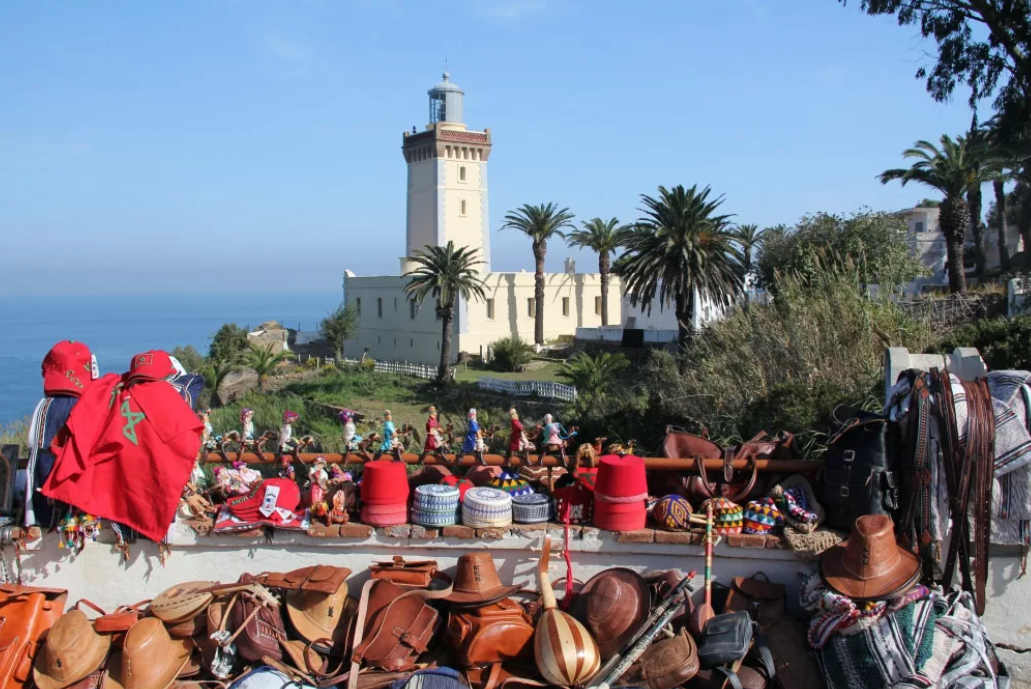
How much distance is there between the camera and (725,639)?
14.3ft

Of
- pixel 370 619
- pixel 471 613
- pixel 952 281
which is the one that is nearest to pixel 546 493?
pixel 471 613

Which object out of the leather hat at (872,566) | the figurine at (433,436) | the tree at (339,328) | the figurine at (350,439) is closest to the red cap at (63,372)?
the figurine at (350,439)

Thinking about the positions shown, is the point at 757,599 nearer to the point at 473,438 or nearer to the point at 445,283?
the point at 473,438

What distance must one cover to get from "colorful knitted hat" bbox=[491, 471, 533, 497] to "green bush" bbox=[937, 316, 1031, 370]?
668 centimetres

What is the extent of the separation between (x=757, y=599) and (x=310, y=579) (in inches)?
104

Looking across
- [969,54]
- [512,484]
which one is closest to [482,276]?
[969,54]

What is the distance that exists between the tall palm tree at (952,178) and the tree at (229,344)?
34281 mm

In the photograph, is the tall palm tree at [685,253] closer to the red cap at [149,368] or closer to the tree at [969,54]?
the tree at [969,54]

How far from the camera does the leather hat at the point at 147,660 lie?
4.59 m

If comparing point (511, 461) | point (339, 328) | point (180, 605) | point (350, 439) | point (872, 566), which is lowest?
point (180, 605)

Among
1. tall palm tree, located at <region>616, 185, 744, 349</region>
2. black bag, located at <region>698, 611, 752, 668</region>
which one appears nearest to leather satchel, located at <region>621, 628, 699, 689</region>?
black bag, located at <region>698, 611, 752, 668</region>

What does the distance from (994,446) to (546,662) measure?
2.72m

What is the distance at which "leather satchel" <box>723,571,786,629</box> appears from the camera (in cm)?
465

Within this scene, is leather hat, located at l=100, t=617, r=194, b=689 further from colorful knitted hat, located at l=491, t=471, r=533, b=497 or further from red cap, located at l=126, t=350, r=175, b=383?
colorful knitted hat, located at l=491, t=471, r=533, b=497
